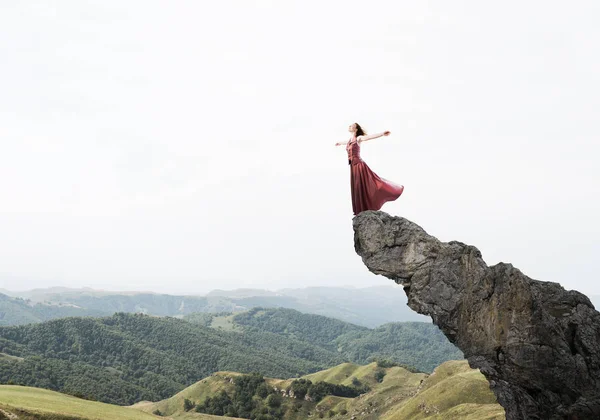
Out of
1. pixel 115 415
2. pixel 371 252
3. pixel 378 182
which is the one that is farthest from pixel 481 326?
pixel 115 415

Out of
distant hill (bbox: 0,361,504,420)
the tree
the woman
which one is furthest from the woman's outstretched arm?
the tree

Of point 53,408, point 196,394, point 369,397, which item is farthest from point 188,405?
point 53,408

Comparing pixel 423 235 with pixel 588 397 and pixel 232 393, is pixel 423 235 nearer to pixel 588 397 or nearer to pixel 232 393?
pixel 588 397

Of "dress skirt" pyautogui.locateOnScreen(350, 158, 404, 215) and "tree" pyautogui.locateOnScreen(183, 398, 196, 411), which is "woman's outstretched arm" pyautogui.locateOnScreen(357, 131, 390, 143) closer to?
"dress skirt" pyautogui.locateOnScreen(350, 158, 404, 215)

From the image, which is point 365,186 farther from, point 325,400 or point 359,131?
point 325,400

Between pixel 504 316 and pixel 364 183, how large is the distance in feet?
30.4

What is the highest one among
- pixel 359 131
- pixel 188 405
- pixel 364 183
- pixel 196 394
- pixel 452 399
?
pixel 359 131

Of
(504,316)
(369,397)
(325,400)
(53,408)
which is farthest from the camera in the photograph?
(325,400)

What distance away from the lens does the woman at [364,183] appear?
2131 cm

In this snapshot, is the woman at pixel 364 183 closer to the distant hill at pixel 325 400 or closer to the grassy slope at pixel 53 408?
the distant hill at pixel 325 400

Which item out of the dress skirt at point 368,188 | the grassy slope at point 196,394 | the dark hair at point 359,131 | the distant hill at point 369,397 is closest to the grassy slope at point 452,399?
the distant hill at point 369,397

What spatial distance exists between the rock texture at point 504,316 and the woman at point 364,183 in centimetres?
73

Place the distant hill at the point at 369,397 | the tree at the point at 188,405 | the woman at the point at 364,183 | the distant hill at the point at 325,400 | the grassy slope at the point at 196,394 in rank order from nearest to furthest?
1. the woman at the point at 364,183
2. the distant hill at the point at 325,400
3. the distant hill at the point at 369,397
4. the tree at the point at 188,405
5. the grassy slope at the point at 196,394

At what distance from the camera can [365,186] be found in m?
22.0
